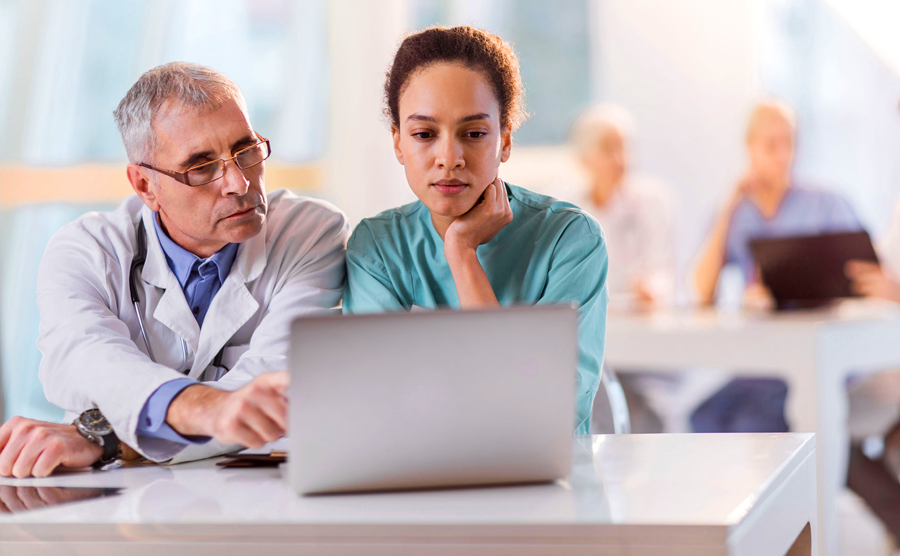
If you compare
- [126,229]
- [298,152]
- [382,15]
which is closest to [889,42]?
[382,15]

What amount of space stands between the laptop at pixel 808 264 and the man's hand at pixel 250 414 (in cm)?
194

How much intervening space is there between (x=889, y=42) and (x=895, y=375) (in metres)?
2.38

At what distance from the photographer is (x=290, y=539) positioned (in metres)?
0.67

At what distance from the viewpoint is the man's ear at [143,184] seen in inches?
47.0

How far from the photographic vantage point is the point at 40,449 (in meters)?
0.93

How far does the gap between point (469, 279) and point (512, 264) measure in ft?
0.38

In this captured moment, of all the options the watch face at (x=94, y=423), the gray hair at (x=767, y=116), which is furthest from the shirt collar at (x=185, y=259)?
the gray hair at (x=767, y=116)

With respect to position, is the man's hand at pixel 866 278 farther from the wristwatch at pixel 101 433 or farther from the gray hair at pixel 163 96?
the wristwatch at pixel 101 433

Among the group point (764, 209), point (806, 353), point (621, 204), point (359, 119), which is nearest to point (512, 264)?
point (806, 353)

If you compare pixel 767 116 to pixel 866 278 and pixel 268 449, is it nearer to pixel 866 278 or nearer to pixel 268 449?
pixel 866 278

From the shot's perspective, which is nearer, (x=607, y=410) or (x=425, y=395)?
(x=425, y=395)

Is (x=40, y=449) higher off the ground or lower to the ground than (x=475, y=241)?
lower

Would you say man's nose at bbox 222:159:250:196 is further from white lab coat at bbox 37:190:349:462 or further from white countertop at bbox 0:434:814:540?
white countertop at bbox 0:434:814:540

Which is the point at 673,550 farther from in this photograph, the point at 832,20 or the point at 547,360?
the point at 832,20
